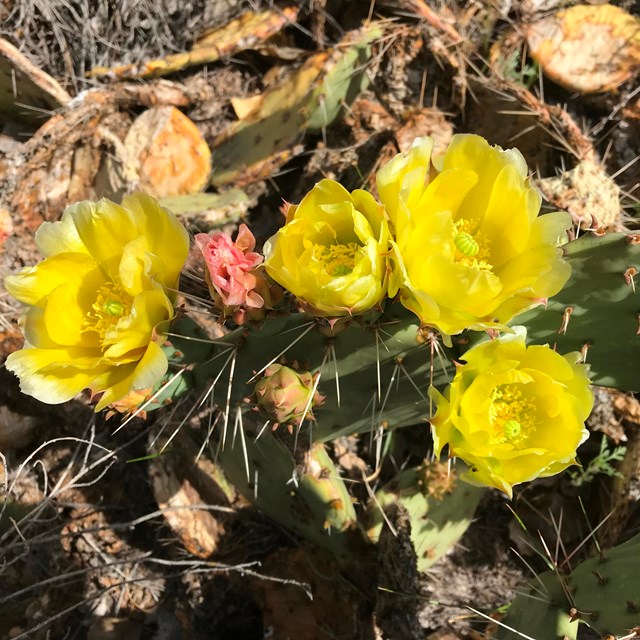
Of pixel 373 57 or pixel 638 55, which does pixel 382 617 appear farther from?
pixel 638 55

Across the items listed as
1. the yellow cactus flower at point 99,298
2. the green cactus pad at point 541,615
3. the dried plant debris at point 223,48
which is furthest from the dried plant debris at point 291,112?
the green cactus pad at point 541,615

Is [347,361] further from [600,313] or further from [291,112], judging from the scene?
[291,112]

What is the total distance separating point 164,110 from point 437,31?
1.01 metres

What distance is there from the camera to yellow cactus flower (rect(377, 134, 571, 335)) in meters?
0.76

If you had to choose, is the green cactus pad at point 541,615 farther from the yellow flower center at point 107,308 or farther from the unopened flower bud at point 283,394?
the yellow flower center at point 107,308

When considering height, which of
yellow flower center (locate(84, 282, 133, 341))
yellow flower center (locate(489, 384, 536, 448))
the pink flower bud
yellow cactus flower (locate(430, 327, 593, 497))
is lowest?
yellow flower center (locate(489, 384, 536, 448))

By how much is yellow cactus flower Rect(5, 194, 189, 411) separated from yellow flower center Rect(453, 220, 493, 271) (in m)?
0.43

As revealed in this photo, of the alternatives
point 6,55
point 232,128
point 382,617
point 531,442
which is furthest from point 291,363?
point 6,55

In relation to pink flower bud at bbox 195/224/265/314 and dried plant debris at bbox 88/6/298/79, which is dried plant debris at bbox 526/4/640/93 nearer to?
dried plant debris at bbox 88/6/298/79

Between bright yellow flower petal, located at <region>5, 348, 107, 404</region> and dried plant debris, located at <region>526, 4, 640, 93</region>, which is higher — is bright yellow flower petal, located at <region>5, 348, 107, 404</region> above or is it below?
below

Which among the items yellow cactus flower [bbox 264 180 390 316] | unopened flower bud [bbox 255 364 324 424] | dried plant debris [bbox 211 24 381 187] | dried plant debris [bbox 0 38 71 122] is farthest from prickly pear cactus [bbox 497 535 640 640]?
dried plant debris [bbox 0 38 71 122]

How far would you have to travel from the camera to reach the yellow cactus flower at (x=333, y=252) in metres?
0.77

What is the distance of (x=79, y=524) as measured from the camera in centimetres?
173

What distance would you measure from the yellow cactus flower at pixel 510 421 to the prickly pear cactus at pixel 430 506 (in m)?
0.61
